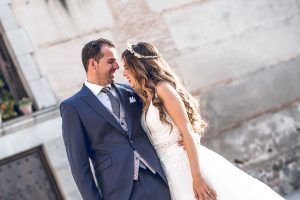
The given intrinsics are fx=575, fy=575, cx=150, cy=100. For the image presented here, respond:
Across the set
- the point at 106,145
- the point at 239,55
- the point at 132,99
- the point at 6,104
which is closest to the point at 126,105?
the point at 132,99

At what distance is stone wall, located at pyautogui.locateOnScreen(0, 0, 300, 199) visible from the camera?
6.82 metres

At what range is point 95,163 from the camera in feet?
12.6

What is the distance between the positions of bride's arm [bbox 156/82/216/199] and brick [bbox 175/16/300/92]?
3630 mm

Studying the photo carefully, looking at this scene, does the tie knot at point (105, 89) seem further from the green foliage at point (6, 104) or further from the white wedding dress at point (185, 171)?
the green foliage at point (6, 104)

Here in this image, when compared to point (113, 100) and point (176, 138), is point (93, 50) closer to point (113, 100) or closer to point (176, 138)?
point (113, 100)

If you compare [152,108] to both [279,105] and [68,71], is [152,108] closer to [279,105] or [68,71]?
[68,71]

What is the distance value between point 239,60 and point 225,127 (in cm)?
94

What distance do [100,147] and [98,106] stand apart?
275 millimetres

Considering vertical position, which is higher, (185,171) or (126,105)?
(126,105)

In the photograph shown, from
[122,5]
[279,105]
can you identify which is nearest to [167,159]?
[122,5]

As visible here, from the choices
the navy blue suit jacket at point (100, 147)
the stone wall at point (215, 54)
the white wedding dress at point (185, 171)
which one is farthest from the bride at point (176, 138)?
the stone wall at point (215, 54)

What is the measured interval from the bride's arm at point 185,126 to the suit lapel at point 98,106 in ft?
1.12

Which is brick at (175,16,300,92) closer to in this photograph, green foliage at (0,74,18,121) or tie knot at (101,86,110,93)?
green foliage at (0,74,18,121)

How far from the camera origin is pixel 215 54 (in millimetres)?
7621
